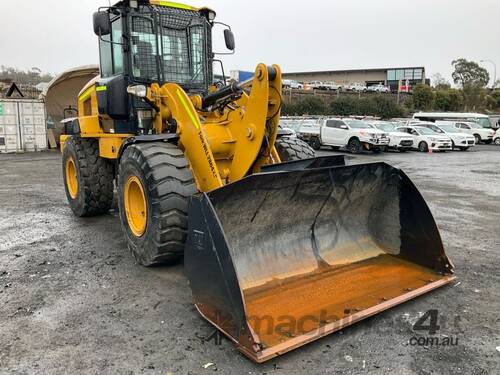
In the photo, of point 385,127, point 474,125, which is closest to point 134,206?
point 385,127

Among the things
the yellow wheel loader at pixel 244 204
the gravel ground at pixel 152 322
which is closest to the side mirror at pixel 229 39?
the yellow wheel loader at pixel 244 204

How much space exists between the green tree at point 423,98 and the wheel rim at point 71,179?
52677 mm

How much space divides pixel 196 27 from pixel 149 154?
237 cm

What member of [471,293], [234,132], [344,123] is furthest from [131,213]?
[344,123]

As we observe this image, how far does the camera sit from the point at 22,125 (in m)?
21.4

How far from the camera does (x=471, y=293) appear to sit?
4402 millimetres

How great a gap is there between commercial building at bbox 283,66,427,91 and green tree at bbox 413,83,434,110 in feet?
112

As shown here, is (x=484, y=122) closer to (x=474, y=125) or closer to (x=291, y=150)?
(x=474, y=125)

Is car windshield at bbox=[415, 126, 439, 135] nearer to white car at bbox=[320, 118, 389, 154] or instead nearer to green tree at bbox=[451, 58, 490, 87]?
white car at bbox=[320, 118, 389, 154]

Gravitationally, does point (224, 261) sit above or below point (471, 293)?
above

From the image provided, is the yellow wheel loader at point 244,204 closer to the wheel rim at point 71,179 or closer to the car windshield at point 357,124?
the wheel rim at point 71,179

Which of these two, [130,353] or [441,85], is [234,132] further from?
[441,85]

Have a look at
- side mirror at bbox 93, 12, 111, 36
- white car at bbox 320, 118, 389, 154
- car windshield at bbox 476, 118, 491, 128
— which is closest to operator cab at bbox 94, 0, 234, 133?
side mirror at bbox 93, 12, 111, 36

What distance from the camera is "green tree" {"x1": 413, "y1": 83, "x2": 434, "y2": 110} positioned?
54.2 m
